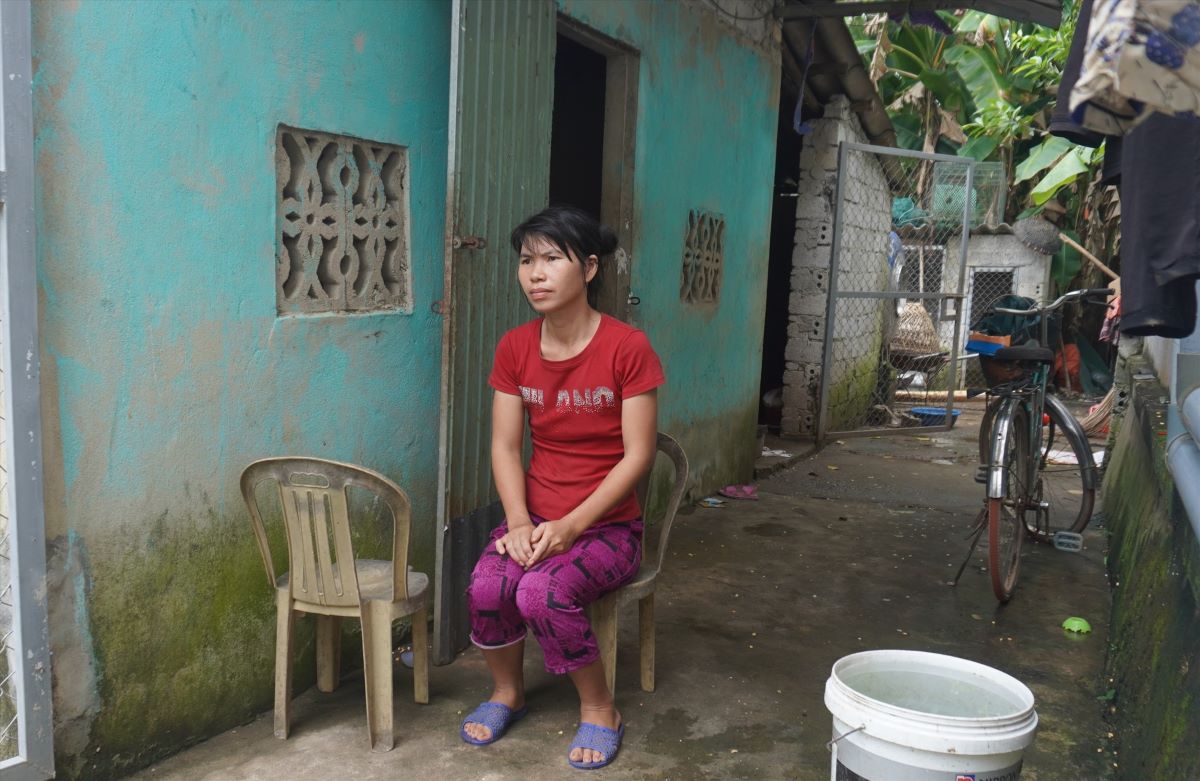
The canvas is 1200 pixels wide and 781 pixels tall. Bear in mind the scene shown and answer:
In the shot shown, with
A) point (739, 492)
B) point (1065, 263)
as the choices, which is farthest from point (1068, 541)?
point (1065, 263)

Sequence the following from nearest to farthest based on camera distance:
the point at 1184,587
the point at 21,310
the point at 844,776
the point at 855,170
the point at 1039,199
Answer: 1. the point at 844,776
2. the point at 21,310
3. the point at 1184,587
4. the point at 855,170
5. the point at 1039,199

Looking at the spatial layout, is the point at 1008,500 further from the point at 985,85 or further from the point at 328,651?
the point at 985,85

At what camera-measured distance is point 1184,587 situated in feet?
8.83

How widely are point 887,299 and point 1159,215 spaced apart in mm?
9097

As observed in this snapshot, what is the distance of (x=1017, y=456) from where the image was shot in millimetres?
4754

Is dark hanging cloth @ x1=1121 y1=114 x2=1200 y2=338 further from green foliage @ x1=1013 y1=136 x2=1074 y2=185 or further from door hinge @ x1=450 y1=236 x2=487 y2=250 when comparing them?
green foliage @ x1=1013 y1=136 x2=1074 y2=185

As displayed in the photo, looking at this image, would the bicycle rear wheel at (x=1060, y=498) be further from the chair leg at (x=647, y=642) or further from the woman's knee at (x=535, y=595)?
the woman's knee at (x=535, y=595)

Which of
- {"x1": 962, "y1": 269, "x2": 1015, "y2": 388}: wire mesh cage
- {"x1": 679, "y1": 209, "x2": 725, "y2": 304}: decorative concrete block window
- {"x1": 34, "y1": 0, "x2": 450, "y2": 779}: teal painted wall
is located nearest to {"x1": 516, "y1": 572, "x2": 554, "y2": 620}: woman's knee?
{"x1": 34, "y1": 0, "x2": 450, "y2": 779}: teal painted wall

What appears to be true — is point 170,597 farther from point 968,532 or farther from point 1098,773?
point 968,532

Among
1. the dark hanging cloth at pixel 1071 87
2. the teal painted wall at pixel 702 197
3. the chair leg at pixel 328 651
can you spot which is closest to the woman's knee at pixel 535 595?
the chair leg at pixel 328 651

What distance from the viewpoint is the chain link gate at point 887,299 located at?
28.1 feet

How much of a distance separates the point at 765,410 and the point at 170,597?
7.01 m

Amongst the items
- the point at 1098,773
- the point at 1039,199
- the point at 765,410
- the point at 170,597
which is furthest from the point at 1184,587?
the point at 1039,199

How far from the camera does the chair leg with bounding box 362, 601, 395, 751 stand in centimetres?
291
